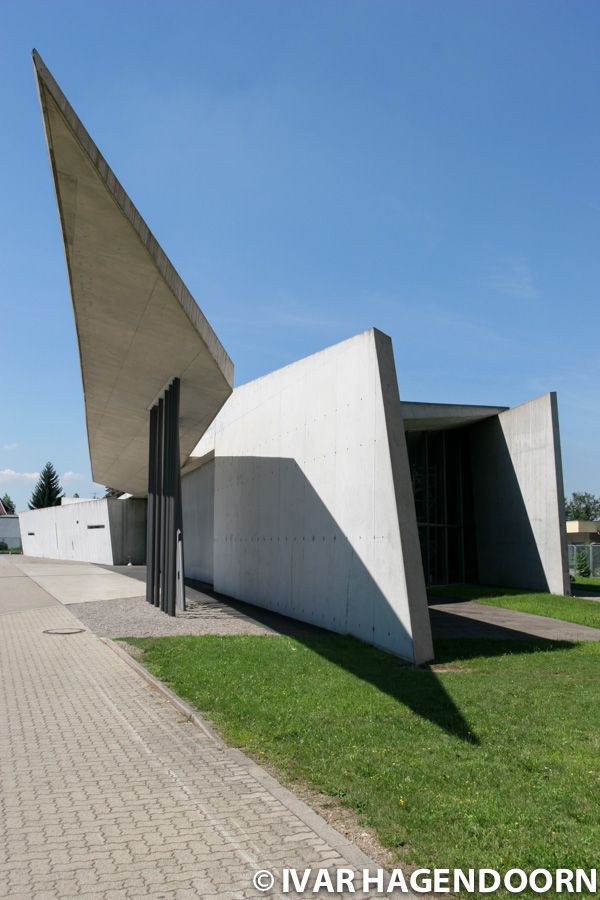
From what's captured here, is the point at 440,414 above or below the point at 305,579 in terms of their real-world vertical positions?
above

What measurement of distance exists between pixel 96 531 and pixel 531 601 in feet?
103

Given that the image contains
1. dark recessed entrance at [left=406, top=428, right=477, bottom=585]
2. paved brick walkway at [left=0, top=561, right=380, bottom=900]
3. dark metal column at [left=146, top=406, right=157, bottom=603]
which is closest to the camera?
paved brick walkway at [left=0, top=561, right=380, bottom=900]

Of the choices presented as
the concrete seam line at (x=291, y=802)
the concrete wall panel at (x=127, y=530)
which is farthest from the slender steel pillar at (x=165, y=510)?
the concrete wall panel at (x=127, y=530)

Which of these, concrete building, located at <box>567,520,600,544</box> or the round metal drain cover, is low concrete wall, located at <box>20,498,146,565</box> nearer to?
the round metal drain cover

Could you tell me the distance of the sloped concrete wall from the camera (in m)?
28.6

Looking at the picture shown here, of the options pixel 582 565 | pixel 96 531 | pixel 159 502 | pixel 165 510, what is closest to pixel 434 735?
pixel 165 510

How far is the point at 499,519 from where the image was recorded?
83.6 feet

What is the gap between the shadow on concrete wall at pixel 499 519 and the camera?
23.9 m

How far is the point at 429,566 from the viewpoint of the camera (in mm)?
26344

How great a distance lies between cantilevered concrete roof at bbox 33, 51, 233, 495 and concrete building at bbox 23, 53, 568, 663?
0.03 meters

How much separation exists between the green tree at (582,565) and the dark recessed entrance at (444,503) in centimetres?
1053

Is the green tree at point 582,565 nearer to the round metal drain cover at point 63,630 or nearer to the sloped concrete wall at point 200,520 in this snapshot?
the sloped concrete wall at point 200,520

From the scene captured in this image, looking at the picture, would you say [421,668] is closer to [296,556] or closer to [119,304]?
[296,556]

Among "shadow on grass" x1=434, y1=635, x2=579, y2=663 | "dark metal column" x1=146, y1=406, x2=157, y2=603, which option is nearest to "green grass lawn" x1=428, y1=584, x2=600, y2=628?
"shadow on grass" x1=434, y1=635, x2=579, y2=663
